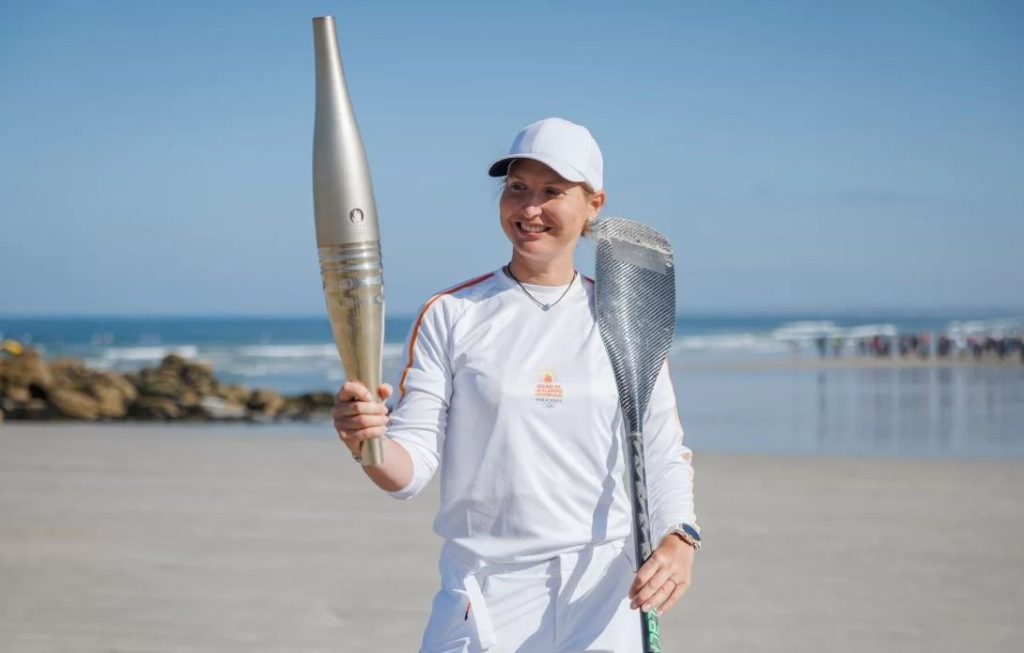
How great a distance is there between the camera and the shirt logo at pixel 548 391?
2504 millimetres

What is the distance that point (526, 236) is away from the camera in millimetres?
2588

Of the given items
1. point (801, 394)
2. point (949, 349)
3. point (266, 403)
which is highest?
point (266, 403)

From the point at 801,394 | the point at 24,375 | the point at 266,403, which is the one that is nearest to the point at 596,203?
the point at 24,375

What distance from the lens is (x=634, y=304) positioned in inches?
109

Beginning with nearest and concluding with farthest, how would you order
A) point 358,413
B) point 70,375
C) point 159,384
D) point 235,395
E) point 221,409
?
1. point 358,413
2. point 221,409
3. point 70,375
4. point 235,395
5. point 159,384

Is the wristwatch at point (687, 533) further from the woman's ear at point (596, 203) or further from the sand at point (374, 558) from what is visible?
the sand at point (374, 558)

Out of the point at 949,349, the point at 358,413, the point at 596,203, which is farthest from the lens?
the point at 949,349

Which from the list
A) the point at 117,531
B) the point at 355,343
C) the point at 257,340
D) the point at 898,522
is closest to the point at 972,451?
the point at 898,522

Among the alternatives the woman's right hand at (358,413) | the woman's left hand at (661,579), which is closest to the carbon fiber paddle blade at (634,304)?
the woman's left hand at (661,579)

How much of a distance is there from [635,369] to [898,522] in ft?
21.8

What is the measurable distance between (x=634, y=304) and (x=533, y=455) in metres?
0.47

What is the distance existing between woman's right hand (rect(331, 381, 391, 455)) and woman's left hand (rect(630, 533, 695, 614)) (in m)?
0.68

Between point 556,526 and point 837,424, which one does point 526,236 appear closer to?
point 556,526

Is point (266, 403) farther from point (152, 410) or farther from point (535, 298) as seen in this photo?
point (535, 298)
